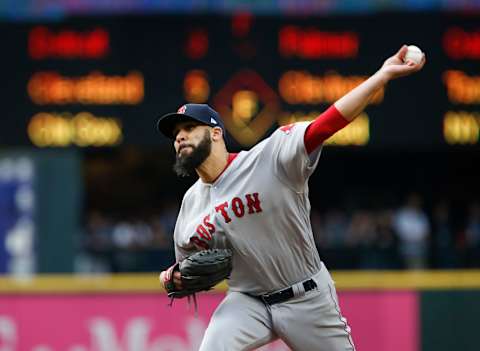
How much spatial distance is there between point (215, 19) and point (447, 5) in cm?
183

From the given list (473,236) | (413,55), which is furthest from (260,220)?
(473,236)

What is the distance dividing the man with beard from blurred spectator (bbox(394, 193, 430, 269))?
6.10 meters

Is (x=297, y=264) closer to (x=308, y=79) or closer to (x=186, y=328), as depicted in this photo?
(x=186, y=328)

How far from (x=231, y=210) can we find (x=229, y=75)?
16.2ft

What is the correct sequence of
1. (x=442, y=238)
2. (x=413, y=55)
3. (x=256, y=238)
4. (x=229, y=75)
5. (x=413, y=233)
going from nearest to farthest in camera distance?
(x=413, y=55) → (x=256, y=238) → (x=229, y=75) → (x=413, y=233) → (x=442, y=238)

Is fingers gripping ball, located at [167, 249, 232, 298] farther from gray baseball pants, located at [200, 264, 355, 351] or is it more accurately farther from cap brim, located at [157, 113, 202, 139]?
cap brim, located at [157, 113, 202, 139]

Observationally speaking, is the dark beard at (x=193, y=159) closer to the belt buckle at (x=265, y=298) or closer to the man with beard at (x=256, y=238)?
the man with beard at (x=256, y=238)

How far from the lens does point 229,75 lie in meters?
9.67

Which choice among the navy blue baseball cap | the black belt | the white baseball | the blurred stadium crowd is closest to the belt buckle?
the black belt

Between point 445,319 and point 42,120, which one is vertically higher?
point 42,120

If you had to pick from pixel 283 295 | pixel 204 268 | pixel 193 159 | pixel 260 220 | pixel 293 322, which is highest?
pixel 193 159

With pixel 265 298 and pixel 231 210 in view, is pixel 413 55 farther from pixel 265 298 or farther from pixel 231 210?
pixel 265 298

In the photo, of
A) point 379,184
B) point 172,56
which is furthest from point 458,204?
point 172,56

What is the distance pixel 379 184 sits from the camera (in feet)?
44.5
